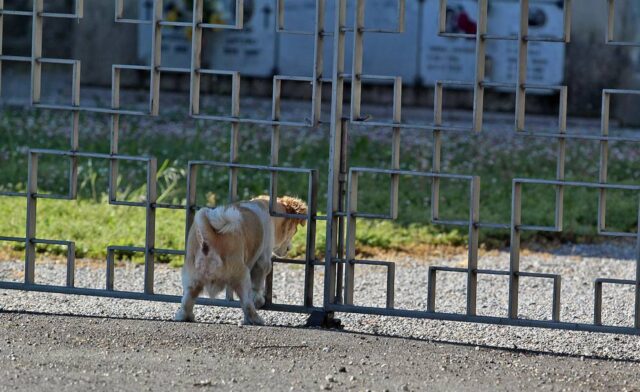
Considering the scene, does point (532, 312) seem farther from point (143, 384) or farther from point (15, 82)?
point (15, 82)

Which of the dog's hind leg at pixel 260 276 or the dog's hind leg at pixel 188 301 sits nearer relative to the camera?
the dog's hind leg at pixel 188 301

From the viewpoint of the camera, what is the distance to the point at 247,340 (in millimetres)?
6285

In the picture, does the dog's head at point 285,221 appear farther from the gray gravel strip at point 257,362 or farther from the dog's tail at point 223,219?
the gray gravel strip at point 257,362

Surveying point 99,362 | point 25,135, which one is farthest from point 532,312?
point 25,135

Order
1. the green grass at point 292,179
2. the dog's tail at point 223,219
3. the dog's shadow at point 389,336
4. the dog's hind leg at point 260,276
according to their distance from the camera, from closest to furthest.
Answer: the dog's shadow at point 389,336 < the dog's tail at point 223,219 < the dog's hind leg at point 260,276 < the green grass at point 292,179

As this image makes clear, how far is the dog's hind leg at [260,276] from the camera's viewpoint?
23.2ft

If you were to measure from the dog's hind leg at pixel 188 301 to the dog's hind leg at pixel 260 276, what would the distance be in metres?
0.40

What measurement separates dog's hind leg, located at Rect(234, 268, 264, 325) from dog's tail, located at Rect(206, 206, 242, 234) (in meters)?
0.31

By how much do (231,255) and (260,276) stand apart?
399 mm

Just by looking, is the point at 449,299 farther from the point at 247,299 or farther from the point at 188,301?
the point at 188,301

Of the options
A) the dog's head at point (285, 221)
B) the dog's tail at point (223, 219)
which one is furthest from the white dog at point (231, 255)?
the dog's head at point (285, 221)

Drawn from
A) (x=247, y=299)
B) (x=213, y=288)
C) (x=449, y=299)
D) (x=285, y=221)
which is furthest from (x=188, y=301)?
(x=449, y=299)

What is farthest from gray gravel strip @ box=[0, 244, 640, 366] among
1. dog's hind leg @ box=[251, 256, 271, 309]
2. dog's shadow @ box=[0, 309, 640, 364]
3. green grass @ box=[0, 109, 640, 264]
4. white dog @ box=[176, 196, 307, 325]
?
green grass @ box=[0, 109, 640, 264]

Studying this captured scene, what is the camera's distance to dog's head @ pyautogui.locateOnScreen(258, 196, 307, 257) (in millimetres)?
7312
